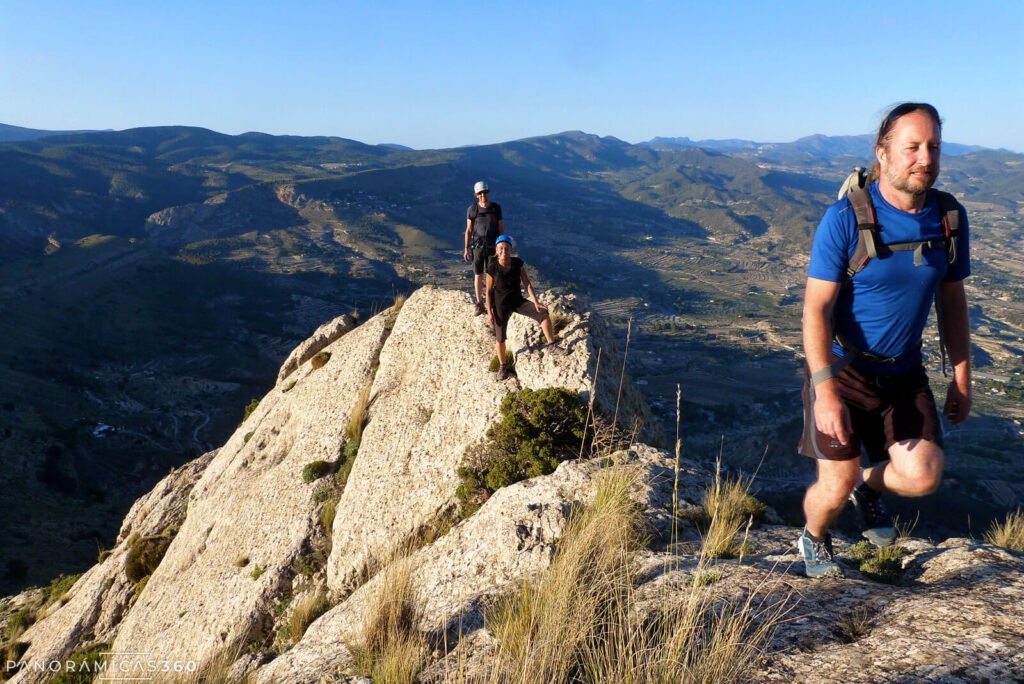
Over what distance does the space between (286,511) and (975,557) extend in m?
11.7

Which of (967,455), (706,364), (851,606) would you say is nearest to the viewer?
(851,606)

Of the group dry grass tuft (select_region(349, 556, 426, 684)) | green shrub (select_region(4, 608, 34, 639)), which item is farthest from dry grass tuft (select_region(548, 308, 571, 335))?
green shrub (select_region(4, 608, 34, 639))

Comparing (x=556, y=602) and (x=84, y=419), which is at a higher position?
(x=556, y=602)

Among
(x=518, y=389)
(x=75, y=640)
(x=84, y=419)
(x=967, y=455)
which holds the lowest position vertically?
(x=967, y=455)

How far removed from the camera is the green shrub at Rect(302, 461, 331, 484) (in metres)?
12.5

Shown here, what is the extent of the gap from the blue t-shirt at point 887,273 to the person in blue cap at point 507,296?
269 inches

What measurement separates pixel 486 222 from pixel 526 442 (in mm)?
5473

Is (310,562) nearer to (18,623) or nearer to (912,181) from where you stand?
(912,181)

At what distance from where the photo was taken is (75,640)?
45.1 feet

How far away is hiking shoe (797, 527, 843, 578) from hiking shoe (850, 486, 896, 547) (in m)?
0.52

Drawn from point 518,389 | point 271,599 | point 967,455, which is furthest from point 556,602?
point 967,455

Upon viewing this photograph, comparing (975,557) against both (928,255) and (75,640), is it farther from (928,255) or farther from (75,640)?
(75,640)

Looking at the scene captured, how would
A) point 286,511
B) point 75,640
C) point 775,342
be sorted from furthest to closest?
point 775,342, point 75,640, point 286,511

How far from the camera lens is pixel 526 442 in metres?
9.16
